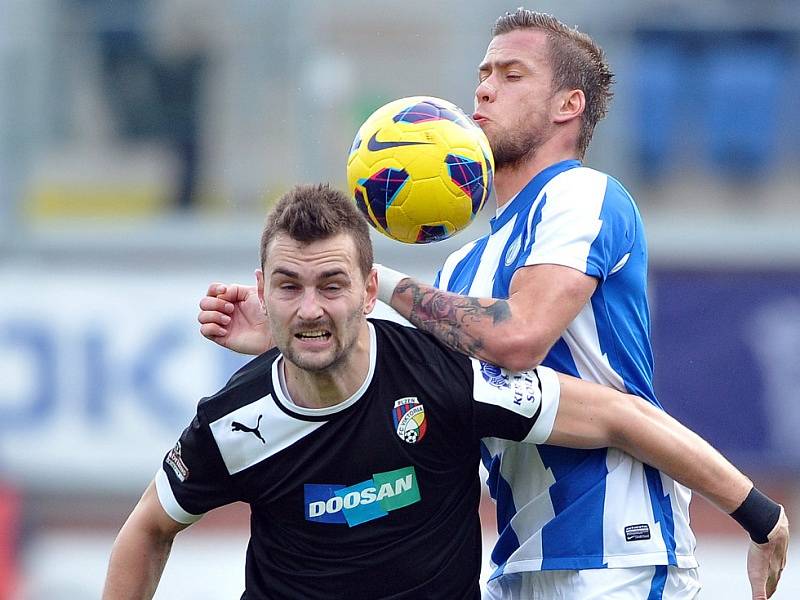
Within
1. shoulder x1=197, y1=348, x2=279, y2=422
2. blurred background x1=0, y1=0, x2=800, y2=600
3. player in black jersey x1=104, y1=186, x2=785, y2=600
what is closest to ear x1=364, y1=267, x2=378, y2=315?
player in black jersey x1=104, y1=186, x2=785, y2=600

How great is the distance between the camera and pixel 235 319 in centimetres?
480

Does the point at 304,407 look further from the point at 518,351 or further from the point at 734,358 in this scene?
the point at 734,358

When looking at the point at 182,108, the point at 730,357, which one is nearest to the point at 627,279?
the point at 730,357

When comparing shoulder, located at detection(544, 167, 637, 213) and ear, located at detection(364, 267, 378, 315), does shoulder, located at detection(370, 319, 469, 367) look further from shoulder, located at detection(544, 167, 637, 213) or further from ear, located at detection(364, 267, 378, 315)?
shoulder, located at detection(544, 167, 637, 213)

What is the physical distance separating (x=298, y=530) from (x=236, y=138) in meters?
7.73

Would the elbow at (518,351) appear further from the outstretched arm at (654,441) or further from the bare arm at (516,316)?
the outstretched arm at (654,441)

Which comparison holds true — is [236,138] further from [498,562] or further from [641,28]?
[498,562]

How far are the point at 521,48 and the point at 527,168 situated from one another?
42 cm

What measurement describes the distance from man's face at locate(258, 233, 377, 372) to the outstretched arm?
0.71m

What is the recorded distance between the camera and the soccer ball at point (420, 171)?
4.48 meters

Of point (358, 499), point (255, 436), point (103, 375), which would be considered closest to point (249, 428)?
point (255, 436)

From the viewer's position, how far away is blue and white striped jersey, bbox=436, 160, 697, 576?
176 inches

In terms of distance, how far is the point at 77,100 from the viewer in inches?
470

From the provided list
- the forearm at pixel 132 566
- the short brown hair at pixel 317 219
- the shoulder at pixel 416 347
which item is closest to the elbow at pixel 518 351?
the shoulder at pixel 416 347
